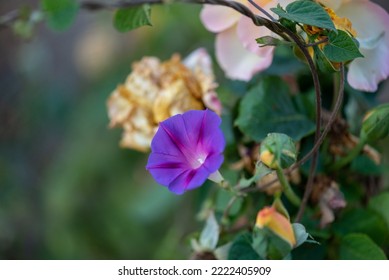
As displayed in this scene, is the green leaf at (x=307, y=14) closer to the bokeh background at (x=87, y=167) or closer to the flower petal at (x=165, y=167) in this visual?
the flower petal at (x=165, y=167)

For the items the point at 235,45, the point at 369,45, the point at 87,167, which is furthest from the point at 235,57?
the point at 87,167

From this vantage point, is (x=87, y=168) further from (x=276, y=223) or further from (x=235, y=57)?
(x=276, y=223)

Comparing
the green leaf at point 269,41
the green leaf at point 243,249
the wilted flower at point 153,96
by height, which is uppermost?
the green leaf at point 269,41

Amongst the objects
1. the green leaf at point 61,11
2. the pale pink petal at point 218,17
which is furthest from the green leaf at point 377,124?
the green leaf at point 61,11

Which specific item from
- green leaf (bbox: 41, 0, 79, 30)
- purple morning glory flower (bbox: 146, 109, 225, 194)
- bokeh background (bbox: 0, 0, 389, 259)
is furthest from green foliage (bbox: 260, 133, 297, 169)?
bokeh background (bbox: 0, 0, 389, 259)

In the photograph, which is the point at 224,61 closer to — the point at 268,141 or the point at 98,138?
the point at 268,141

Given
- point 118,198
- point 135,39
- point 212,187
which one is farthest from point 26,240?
point 212,187
